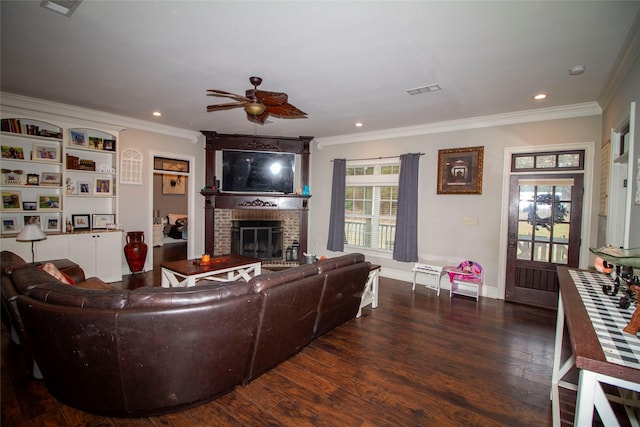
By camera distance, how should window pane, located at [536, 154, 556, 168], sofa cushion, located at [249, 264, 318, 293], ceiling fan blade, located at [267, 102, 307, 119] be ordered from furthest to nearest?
1. window pane, located at [536, 154, 556, 168]
2. ceiling fan blade, located at [267, 102, 307, 119]
3. sofa cushion, located at [249, 264, 318, 293]

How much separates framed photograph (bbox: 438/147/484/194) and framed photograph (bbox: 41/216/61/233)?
619 cm

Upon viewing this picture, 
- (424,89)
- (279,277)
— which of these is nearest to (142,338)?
(279,277)

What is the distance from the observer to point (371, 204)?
592cm

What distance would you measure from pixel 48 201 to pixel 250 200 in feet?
10.4

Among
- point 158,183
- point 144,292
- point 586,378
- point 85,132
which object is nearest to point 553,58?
point 586,378

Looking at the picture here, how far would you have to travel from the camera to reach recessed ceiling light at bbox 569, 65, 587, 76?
9.11 feet

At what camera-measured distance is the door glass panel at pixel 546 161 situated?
4090mm

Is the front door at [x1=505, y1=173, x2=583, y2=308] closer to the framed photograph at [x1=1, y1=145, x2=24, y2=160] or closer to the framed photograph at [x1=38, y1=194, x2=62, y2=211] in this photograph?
the framed photograph at [x1=38, y1=194, x2=62, y2=211]

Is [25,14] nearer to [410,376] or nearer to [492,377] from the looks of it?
[410,376]

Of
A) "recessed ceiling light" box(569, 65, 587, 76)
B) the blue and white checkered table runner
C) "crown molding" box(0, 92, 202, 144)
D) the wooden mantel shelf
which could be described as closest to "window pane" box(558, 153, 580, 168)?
"recessed ceiling light" box(569, 65, 587, 76)

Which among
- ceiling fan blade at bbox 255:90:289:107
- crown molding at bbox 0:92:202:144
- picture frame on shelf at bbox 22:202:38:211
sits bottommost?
picture frame on shelf at bbox 22:202:38:211

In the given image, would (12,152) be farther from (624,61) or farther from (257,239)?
(624,61)

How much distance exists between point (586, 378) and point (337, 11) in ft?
7.93

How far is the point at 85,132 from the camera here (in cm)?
487
